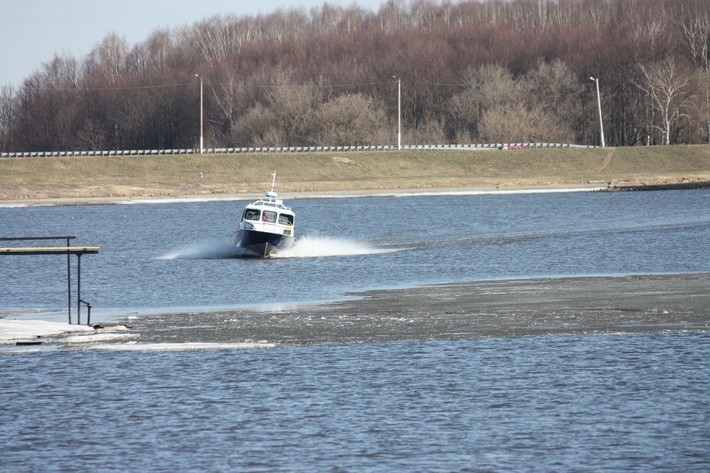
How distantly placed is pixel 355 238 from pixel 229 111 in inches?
4184

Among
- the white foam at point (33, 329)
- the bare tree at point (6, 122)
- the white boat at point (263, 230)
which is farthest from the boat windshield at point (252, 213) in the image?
the bare tree at point (6, 122)

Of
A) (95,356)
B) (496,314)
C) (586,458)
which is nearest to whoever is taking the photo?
(586,458)

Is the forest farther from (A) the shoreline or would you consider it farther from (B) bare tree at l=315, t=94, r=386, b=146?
(A) the shoreline

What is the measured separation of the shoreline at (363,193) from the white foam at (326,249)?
3908cm

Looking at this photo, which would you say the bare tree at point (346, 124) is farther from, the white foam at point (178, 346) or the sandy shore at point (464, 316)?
the white foam at point (178, 346)

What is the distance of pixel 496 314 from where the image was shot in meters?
29.0

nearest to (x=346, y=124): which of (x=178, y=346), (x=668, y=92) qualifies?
(x=668, y=92)

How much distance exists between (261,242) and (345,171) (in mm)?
67716

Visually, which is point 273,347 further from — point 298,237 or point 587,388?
point 298,237

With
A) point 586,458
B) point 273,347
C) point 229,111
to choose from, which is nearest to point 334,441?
point 586,458

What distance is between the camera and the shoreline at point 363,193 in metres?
95.8

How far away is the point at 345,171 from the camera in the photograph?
382ft

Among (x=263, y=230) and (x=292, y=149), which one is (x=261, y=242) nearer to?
(x=263, y=230)

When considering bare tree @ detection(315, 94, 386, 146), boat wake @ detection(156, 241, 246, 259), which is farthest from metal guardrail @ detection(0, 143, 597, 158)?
boat wake @ detection(156, 241, 246, 259)
